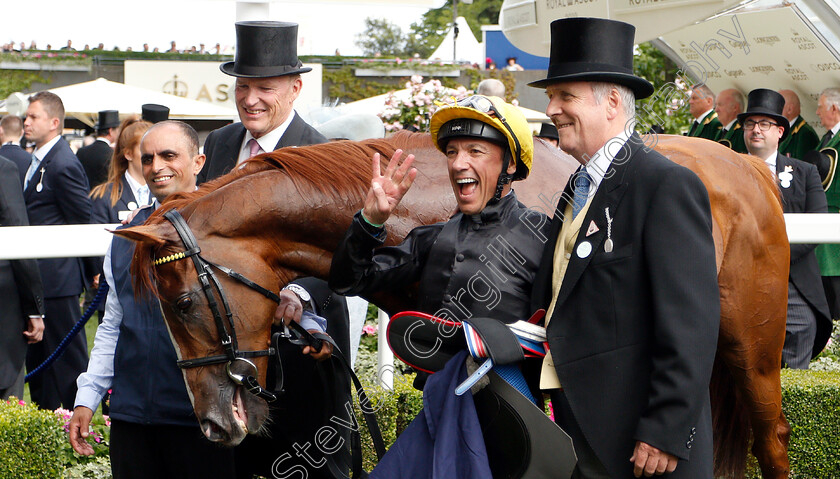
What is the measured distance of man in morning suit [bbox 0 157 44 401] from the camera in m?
5.13

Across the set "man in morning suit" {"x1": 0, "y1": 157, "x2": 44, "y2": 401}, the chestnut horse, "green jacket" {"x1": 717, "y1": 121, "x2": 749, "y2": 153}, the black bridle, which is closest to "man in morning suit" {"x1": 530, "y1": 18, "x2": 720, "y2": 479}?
the chestnut horse

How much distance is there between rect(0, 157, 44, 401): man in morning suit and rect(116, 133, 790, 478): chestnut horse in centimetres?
263

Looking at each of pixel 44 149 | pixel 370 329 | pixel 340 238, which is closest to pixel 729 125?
pixel 370 329

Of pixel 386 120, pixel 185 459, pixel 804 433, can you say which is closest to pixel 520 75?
pixel 386 120

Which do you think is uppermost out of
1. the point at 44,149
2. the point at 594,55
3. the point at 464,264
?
the point at 594,55

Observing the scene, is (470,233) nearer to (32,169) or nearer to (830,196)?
(830,196)

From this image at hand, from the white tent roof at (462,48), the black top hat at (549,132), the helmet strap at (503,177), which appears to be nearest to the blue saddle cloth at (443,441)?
the helmet strap at (503,177)

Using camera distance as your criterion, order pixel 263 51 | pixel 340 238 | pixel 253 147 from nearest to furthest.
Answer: pixel 340 238
pixel 263 51
pixel 253 147

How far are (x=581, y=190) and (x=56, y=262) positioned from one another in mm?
4798

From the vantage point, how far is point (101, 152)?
9.71 metres

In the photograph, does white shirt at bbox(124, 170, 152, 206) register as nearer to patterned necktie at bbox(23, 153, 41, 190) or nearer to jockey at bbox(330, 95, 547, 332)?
patterned necktie at bbox(23, 153, 41, 190)

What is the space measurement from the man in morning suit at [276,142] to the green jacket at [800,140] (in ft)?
16.3

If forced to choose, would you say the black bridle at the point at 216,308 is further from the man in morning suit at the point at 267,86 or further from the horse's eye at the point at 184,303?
the man in morning suit at the point at 267,86

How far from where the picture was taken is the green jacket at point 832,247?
263 inches
